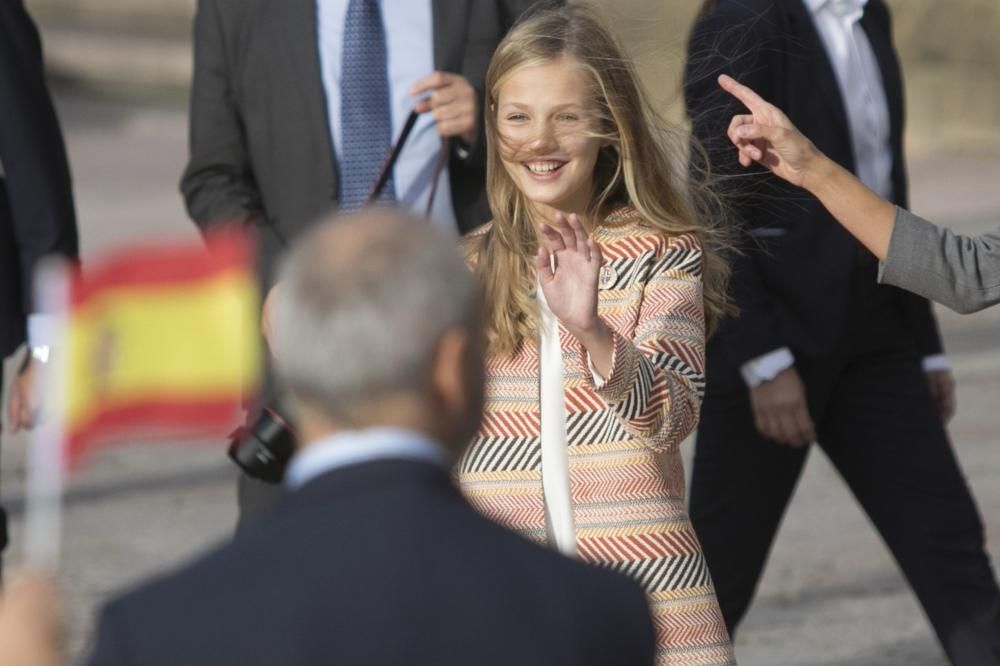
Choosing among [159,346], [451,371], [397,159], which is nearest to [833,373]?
[397,159]

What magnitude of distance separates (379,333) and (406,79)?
2.78 metres

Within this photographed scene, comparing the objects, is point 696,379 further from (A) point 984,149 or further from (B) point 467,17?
(A) point 984,149

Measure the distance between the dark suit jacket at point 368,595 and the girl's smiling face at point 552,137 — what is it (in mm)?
1746

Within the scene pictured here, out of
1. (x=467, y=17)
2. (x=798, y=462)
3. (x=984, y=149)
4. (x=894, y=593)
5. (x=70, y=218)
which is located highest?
(x=467, y=17)

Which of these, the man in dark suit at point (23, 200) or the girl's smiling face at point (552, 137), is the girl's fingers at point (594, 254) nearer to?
the girl's smiling face at point (552, 137)

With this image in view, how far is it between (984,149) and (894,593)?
10.3m

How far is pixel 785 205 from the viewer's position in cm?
418

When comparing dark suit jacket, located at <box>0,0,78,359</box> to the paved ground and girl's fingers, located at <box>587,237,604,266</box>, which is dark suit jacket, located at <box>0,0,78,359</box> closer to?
the paved ground

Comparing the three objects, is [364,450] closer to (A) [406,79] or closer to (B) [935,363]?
(A) [406,79]

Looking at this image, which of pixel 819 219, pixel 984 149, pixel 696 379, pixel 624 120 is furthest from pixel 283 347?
pixel 984 149

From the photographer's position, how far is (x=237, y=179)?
175 inches

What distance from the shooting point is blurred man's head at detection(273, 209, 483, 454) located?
1753 millimetres

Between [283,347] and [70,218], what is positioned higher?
[283,347]

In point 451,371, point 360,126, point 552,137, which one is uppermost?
point 451,371
